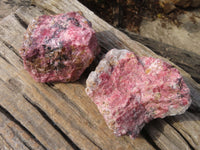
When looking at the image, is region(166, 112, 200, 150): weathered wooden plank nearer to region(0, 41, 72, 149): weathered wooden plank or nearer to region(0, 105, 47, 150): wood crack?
region(0, 41, 72, 149): weathered wooden plank

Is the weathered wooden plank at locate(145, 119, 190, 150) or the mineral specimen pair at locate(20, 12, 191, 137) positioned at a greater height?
the mineral specimen pair at locate(20, 12, 191, 137)

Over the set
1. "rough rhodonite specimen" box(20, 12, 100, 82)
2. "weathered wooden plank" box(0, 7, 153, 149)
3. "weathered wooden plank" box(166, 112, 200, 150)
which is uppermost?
"rough rhodonite specimen" box(20, 12, 100, 82)

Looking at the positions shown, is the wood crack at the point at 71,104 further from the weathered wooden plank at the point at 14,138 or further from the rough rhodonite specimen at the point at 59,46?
the weathered wooden plank at the point at 14,138

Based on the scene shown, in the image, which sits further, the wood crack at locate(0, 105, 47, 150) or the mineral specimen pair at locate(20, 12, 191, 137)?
the wood crack at locate(0, 105, 47, 150)

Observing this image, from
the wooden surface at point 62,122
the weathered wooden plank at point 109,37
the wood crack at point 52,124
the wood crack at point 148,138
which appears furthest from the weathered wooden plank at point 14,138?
the weathered wooden plank at point 109,37

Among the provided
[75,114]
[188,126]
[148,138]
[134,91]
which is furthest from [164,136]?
[75,114]

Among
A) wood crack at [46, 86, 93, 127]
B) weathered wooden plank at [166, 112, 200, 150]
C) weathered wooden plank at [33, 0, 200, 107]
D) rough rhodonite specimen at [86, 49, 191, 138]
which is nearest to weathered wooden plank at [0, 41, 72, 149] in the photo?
wood crack at [46, 86, 93, 127]

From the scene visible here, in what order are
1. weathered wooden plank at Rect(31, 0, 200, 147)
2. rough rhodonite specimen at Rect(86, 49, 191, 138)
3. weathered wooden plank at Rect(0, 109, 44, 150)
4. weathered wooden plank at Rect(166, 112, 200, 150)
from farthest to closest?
weathered wooden plank at Rect(31, 0, 200, 147) < weathered wooden plank at Rect(166, 112, 200, 150) < weathered wooden plank at Rect(0, 109, 44, 150) < rough rhodonite specimen at Rect(86, 49, 191, 138)

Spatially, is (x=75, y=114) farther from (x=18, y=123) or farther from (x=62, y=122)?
(x=18, y=123)

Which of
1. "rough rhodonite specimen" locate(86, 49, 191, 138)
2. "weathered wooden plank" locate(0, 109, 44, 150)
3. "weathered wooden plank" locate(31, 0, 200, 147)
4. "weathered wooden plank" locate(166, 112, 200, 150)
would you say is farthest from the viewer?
"weathered wooden plank" locate(31, 0, 200, 147)
